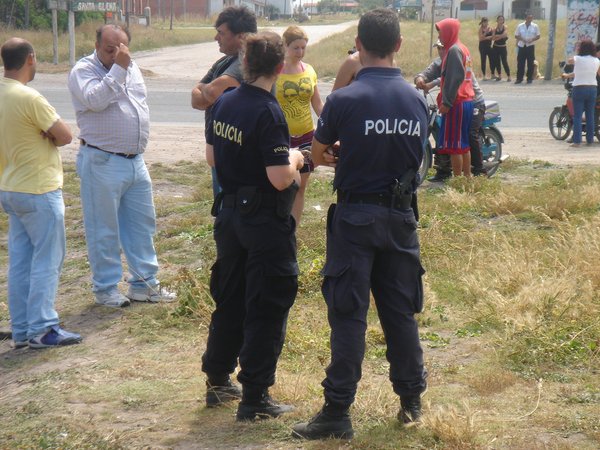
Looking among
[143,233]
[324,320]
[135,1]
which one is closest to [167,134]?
[143,233]

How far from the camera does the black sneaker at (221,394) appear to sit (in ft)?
16.9

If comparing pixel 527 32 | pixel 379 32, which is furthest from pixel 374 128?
pixel 527 32

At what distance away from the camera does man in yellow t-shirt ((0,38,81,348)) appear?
20.6 ft

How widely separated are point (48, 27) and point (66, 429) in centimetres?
4392

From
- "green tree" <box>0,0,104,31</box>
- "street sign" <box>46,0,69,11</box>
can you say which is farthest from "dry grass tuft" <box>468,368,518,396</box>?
"green tree" <box>0,0,104,31</box>

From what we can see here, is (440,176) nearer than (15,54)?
No

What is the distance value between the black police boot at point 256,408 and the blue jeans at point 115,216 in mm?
2453

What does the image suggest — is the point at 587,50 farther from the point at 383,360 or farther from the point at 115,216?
the point at 383,360

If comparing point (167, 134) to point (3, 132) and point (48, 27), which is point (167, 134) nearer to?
point (3, 132)

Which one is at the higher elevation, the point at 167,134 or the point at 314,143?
the point at 314,143

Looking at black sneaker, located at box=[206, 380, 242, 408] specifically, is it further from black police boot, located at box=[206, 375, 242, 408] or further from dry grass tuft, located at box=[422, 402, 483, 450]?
dry grass tuft, located at box=[422, 402, 483, 450]

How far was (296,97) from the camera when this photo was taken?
7.66 metres

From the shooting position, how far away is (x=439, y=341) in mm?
6039

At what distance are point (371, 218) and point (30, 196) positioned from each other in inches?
111
